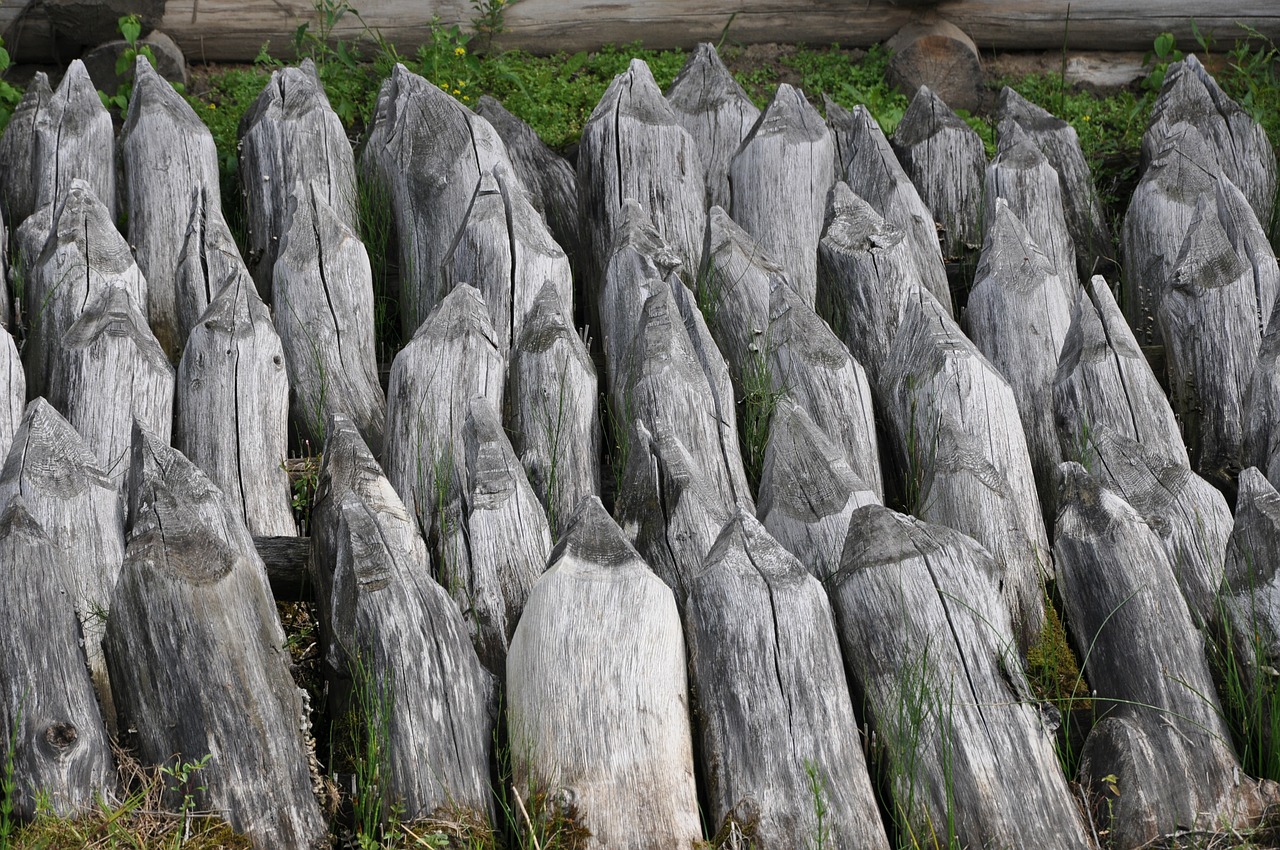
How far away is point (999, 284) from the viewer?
3.92 meters

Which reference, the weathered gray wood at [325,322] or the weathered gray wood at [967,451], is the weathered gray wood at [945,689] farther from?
the weathered gray wood at [325,322]

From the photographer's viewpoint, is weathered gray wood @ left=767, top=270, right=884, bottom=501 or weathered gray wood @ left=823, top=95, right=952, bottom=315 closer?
weathered gray wood @ left=767, top=270, right=884, bottom=501

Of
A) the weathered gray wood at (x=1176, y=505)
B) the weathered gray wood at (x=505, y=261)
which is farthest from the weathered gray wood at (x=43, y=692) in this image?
the weathered gray wood at (x=1176, y=505)

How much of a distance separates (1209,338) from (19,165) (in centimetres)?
433

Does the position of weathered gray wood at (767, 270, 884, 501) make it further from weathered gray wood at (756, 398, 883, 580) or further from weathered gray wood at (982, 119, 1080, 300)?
weathered gray wood at (982, 119, 1080, 300)

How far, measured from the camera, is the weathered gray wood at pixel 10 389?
3.49 metres

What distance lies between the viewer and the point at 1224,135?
192 inches

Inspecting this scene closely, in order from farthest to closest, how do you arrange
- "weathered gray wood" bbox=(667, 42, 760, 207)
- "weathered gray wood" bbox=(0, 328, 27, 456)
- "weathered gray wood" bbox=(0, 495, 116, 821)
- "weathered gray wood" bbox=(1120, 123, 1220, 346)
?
"weathered gray wood" bbox=(667, 42, 760, 207), "weathered gray wood" bbox=(1120, 123, 1220, 346), "weathered gray wood" bbox=(0, 328, 27, 456), "weathered gray wood" bbox=(0, 495, 116, 821)

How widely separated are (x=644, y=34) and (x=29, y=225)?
9.52ft

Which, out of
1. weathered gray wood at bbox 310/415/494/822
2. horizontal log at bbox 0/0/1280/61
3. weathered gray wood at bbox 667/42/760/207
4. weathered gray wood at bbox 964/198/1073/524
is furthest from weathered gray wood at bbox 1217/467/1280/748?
horizontal log at bbox 0/0/1280/61

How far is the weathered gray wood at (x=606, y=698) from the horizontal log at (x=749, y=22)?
11.9ft

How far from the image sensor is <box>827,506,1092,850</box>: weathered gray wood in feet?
8.27

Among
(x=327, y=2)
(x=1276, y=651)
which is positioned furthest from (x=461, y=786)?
(x=327, y=2)

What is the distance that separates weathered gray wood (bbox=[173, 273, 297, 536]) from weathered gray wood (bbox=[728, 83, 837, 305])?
176cm
